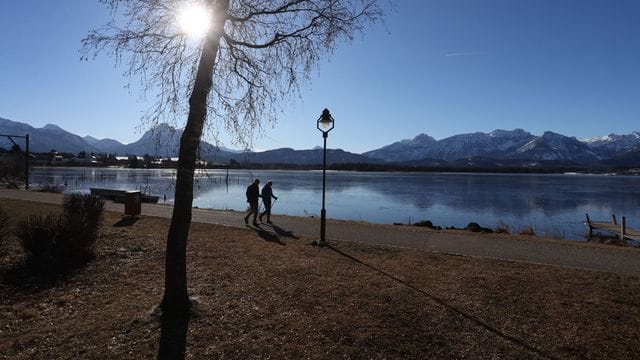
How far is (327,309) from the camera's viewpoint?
662cm

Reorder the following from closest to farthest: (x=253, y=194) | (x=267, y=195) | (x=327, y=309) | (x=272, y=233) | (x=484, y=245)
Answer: (x=327, y=309), (x=484, y=245), (x=272, y=233), (x=253, y=194), (x=267, y=195)

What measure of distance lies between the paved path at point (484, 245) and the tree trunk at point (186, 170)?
7055mm

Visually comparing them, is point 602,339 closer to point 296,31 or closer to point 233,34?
point 296,31

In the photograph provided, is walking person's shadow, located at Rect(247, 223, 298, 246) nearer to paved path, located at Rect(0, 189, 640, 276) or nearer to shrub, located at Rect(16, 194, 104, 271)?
paved path, located at Rect(0, 189, 640, 276)

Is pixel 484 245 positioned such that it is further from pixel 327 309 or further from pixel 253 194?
pixel 253 194

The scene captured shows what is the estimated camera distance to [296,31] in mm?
7074

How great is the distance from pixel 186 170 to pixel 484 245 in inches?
374

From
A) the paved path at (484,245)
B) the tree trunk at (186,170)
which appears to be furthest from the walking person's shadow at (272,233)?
the tree trunk at (186,170)

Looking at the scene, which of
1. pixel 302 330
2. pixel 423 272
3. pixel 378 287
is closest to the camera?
pixel 302 330

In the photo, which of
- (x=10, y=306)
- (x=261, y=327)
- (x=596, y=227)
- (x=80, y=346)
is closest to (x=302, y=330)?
(x=261, y=327)

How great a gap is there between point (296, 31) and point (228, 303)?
4.47 metres

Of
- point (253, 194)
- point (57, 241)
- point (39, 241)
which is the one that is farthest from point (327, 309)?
point (253, 194)

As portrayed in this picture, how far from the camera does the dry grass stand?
541 centimetres

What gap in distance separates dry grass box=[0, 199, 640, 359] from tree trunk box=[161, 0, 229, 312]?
457 mm
